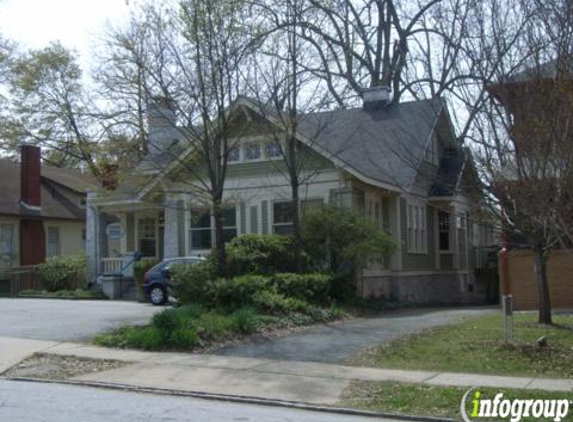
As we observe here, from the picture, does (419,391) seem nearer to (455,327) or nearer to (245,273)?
(455,327)

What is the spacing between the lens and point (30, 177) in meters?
35.3

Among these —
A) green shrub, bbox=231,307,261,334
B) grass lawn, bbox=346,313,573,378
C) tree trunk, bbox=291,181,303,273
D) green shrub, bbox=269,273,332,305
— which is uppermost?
tree trunk, bbox=291,181,303,273

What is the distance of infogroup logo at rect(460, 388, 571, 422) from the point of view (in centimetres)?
891

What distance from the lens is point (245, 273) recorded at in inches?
789

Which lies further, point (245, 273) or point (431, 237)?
point (431, 237)

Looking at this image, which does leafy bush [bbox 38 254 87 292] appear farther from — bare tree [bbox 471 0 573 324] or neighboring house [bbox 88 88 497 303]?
bare tree [bbox 471 0 573 324]

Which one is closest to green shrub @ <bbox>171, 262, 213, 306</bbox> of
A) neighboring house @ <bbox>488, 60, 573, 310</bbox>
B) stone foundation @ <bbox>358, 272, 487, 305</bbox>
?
stone foundation @ <bbox>358, 272, 487, 305</bbox>

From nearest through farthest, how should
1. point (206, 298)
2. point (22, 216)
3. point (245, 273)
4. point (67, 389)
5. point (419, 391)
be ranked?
point (419, 391) → point (67, 389) → point (206, 298) → point (245, 273) → point (22, 216)

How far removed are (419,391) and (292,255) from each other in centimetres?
1105

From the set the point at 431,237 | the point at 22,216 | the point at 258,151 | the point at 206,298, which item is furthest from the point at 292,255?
the point at 22,216

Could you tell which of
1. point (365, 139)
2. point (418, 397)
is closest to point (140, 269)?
point (365, 139)

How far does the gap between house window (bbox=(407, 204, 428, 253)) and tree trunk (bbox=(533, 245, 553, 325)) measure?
34.5ft

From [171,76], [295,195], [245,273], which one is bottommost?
[245,273]

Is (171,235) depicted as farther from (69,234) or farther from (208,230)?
(69,234)
